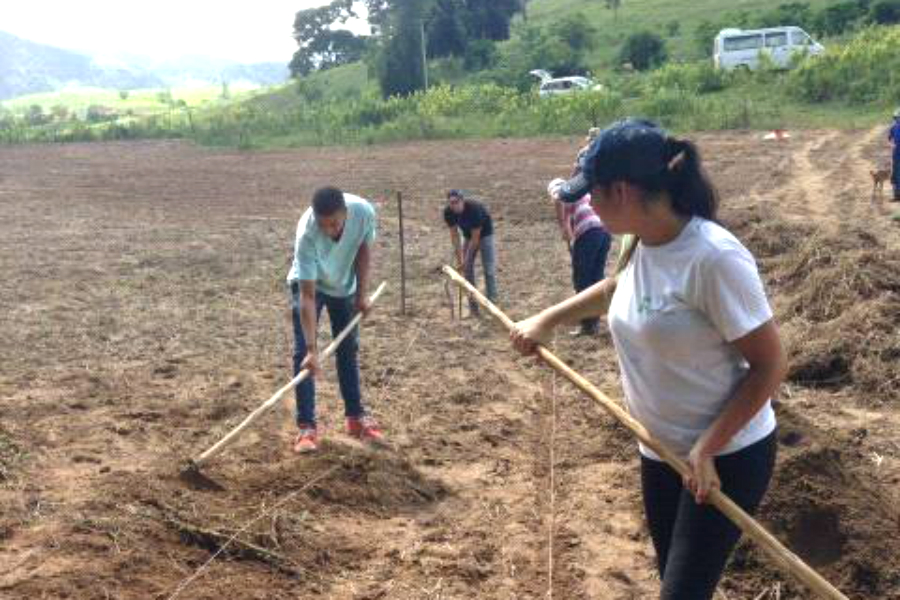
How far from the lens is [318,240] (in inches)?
209

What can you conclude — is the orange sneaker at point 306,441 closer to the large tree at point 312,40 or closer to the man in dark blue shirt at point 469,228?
the man in dark blue shirt at point 469,228

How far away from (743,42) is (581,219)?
2721cm

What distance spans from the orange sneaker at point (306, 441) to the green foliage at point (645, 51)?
119 ft

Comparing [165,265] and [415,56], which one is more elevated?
[415,56]

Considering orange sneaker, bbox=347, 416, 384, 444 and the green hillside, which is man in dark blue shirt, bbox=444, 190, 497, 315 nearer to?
orange sneaker, bbox=347, 416, 384, 444

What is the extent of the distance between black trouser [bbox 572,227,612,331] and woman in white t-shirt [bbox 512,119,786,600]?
5.53 metres

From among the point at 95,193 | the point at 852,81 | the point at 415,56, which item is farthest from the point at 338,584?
the point at 415,56

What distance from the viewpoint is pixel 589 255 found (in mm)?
8242

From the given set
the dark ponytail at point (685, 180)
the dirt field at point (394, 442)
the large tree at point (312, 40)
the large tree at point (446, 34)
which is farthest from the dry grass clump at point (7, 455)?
the large tree at point (312, 40)

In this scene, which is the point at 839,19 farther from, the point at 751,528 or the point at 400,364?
the point at 751,528

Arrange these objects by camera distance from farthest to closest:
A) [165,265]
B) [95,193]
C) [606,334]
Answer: [95,193], [165,265], [606,334]

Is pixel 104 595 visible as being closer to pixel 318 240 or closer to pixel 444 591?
pixel 444 591

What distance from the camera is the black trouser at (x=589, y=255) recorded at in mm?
8156

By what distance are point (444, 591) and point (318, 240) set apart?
205 centimetres
